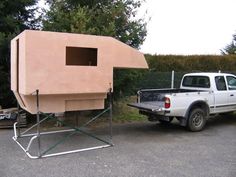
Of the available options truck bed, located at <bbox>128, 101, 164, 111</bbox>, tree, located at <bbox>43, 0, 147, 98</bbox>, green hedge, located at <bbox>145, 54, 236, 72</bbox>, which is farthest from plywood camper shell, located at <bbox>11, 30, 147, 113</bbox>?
green hedge, located at <bbox>145, 54, 236, 72</bbox>

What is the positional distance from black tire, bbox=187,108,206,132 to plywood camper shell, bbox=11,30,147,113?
222cm

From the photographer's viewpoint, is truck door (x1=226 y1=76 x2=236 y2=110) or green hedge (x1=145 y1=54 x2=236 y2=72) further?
green hedge (x1=145 y1=54 x2=236 y2=72)

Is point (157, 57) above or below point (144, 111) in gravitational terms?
above

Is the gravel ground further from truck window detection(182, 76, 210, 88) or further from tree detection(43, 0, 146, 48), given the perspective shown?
tree detection(43, 0, 146, 48)

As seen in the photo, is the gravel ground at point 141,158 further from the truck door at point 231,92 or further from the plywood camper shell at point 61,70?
the truck door at point 231,92

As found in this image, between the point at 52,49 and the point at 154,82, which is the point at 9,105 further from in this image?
the point at 154,82

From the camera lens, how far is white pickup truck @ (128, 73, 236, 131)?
8.20 m

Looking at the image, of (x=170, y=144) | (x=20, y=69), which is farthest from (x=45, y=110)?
(x=170, y=144)

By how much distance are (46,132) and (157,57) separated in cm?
905

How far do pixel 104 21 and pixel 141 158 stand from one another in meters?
5.00

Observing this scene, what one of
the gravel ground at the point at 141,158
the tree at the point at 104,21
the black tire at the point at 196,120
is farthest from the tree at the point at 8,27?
the black tire at the point at 196,120

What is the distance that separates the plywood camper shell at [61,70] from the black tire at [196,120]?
222 cm

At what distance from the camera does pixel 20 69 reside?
6629mm

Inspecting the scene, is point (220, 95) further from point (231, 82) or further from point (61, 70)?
point (61, 70)
